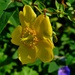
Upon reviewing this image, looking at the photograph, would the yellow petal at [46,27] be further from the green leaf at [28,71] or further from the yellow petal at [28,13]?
the green leaf at [28,71]

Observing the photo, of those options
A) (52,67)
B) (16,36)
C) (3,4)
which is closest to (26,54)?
(16,36)

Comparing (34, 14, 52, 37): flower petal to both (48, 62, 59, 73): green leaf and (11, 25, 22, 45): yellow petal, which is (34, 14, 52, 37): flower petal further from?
(48, 62, 59, 73): green leaf

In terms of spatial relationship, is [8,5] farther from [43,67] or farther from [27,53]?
[43,67]

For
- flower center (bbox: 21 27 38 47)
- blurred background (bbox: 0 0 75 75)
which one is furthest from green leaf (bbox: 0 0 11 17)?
blurred background (bbox: 0 0 75 75)

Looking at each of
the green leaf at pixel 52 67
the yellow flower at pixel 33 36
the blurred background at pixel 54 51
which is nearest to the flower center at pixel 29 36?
the yellow flower at pixel 33 36

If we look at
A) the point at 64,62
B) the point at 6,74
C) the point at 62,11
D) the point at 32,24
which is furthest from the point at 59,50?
the point at 32,24

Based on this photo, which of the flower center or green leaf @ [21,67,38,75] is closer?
the flower center

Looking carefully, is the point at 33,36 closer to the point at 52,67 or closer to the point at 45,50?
the point at 45,50
